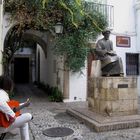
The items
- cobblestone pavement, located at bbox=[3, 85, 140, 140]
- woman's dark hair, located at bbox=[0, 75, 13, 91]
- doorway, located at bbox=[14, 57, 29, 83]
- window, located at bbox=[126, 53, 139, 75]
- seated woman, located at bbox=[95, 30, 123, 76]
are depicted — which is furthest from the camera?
doorway, located at bbox=[14, 57, 29, 83]

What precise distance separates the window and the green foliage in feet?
8.75

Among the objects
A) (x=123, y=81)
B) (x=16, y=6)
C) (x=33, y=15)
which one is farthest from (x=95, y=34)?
(x=123, y=81)

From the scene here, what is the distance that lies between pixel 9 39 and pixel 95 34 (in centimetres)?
408

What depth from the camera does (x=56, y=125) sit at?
20.4ft

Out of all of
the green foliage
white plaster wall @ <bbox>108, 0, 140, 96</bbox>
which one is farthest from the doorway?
the green foliage

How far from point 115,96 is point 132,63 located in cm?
559

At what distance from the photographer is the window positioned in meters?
11.7

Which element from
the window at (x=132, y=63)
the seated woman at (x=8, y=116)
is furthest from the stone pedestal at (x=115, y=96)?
the window at (x=132, y=63)

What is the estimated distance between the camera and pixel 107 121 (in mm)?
5973

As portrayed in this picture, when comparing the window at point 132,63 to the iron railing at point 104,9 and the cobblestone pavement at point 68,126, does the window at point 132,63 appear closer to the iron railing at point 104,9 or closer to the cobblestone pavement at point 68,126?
the iron railing at point 104,9

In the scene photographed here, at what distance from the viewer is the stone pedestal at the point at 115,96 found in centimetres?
659

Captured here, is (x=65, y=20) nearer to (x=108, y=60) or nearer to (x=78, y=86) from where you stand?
(x=78, y=86)

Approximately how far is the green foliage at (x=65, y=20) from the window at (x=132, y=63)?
105 inches

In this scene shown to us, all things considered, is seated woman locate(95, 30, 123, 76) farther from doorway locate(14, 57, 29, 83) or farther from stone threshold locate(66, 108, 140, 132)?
doorway locate(14, 57, 29, 83)
